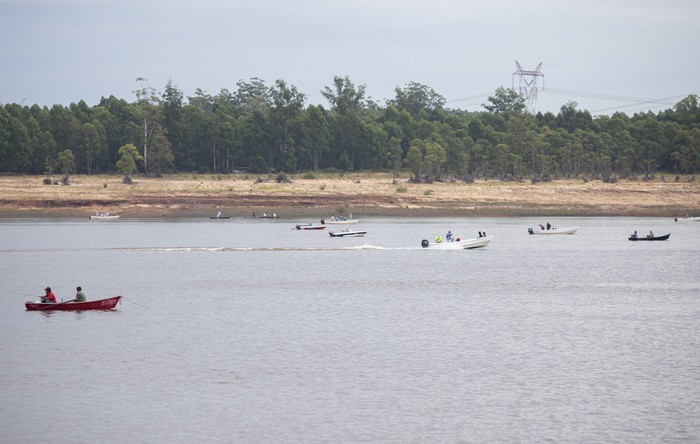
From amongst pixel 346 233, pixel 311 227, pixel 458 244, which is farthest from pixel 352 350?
pixel 311 227

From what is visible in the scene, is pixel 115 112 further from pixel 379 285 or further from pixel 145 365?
Result: pixel 145 365

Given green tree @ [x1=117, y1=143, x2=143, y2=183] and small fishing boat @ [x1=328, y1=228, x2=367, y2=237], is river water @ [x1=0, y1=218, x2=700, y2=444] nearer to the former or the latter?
small fishing boat @ [x1=328, y1=228, x2=367, y2=237]

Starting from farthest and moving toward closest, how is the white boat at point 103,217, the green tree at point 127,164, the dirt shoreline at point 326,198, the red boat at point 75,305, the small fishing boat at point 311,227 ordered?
the green tree at point 127,164 → the dirt shoreline at point 326,198 → the white boat at point 103,217 → the small fishing boat at point 311,227 → the red boat at point 75,305

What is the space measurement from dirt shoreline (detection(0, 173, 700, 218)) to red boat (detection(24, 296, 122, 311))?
233 ft

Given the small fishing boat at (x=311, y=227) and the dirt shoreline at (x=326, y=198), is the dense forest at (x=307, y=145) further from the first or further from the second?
the small fishing boat at (x=311, y=227)

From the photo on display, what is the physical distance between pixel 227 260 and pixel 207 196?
170 ft

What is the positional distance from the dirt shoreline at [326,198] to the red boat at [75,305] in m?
71.0

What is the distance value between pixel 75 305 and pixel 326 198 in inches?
3260

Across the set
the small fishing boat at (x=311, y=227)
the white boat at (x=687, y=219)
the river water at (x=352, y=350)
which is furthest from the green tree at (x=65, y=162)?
the white boat at (x=687, y=219)

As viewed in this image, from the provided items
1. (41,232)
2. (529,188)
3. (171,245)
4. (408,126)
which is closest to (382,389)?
(171,245)

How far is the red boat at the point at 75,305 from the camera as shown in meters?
51.8

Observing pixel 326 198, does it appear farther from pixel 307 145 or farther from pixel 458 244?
pixel 458 244

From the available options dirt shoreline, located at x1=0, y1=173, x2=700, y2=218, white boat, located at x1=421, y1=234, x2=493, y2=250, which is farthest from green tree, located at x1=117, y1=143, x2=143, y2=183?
white boat, located at x1=421, y1=234, x2=493, y2=250

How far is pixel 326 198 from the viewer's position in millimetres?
133375
